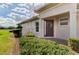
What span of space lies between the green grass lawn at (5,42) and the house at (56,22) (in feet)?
0.75

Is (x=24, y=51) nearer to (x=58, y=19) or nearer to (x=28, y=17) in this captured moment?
(x=28, y=17)

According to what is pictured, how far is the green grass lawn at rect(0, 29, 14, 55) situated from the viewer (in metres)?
2.76

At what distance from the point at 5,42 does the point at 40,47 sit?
49 cm

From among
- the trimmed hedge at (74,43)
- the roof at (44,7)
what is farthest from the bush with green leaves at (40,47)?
the roof at (44,7)

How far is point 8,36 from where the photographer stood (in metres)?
2.78

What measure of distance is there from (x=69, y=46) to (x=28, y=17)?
700mm

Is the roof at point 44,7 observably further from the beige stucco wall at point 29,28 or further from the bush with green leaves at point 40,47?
the bush with green leaves at point 40,47

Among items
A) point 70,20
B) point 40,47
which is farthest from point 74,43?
point 40,47

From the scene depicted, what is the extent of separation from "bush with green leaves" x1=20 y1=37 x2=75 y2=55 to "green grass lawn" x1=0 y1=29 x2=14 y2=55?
0.16 metres

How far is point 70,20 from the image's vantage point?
9.11 ft

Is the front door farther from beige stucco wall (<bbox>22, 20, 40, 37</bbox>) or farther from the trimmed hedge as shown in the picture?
the trimmed hedge

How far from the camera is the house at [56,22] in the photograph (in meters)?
2.78

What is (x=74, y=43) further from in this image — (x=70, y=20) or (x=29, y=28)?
(x=29, y=28)
